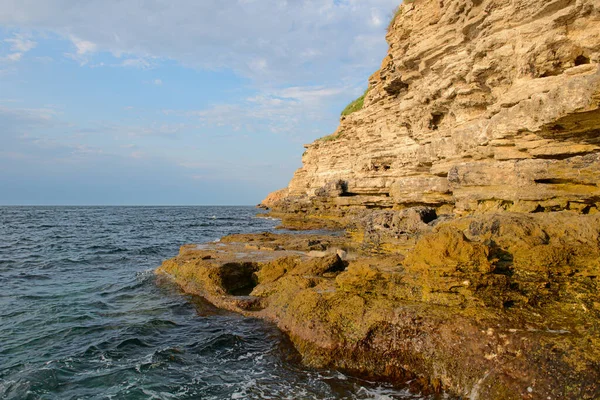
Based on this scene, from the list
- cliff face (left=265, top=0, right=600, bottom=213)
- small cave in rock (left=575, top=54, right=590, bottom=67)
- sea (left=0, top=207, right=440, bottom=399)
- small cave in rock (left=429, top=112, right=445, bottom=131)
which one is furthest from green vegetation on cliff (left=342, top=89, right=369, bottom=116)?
sea (left=0, top=207, right=440, bottom=399)

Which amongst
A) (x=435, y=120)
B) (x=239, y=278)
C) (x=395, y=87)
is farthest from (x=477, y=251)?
(x=395, y=87)

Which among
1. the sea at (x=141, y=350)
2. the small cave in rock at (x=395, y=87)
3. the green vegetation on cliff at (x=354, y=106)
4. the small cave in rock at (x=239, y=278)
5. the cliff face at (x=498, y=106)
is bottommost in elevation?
the sea at (x=141, y=350)

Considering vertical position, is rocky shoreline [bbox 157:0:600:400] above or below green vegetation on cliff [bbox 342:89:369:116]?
below

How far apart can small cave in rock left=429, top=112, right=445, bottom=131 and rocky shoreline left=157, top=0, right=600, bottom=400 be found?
6cm

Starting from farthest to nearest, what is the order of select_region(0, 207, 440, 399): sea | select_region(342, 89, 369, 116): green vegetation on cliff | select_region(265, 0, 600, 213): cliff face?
1. select_region(342, 89, 369, 116): green vegetation on cliff
2. select_region(265, 0, 600, 213): cliff face
3. select_region(0, 207, 440, 399): sea

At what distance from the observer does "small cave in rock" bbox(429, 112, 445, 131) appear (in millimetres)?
20172

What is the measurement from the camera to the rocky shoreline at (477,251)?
5598 millimetres

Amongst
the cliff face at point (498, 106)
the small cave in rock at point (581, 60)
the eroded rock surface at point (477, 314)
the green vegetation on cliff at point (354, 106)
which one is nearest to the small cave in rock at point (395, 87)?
the cliff face at point (498, 106)

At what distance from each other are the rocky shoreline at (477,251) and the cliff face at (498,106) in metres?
0.05

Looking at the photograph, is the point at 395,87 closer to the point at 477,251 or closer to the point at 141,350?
the point at 477,251

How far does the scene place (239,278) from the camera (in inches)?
449

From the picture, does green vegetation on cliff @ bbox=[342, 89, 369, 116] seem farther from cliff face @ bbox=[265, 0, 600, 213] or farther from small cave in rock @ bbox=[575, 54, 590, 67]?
small cave in rock @ bbox=[575, 54, 590, 67]

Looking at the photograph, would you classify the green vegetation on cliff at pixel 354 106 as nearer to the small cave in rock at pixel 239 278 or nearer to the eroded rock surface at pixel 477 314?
the small cave in rock at pixel 239 278

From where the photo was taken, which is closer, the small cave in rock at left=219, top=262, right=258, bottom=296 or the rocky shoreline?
the rocky shoreline
